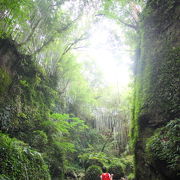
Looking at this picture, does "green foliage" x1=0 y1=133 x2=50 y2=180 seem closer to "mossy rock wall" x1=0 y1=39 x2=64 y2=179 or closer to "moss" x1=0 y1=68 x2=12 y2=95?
"mossy rock wall" x1=0 y1=39 x2=64 y2=179

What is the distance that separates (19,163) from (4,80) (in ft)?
10.5

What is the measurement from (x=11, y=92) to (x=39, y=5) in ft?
13.5

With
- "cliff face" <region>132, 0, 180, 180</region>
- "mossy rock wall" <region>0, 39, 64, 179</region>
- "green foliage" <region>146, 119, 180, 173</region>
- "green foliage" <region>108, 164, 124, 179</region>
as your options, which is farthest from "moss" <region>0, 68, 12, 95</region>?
"green foliage" <region>108, 164, 124, 179</region>

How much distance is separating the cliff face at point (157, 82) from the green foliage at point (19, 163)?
9.05 ft

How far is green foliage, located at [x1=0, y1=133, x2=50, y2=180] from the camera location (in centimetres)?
318

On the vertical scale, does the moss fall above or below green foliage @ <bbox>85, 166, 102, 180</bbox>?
above

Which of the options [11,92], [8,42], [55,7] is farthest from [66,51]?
[11,92]

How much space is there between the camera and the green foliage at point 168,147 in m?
2.79

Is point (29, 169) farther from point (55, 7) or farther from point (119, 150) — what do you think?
point (119, 150)

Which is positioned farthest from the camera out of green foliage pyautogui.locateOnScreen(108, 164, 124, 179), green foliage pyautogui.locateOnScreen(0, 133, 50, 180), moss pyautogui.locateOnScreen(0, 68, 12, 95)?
green foliage pyautogui.locateOnScreen(108, 164, 124, 179)

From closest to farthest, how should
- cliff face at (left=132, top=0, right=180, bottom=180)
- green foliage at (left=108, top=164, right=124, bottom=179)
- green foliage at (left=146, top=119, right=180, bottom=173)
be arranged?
green foliage at (left=146, top=119, right=180, bottom=173)
cliff face at (left=132, top=0, right=180, bottom=180)
green foliage at (left=108, top=164, right=124, bottom=179)

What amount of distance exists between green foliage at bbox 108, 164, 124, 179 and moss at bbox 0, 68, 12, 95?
597cm

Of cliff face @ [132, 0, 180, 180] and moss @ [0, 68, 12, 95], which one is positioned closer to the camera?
cliff face @ [132, 0, 180, 180]

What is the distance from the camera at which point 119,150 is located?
37.4 feet
